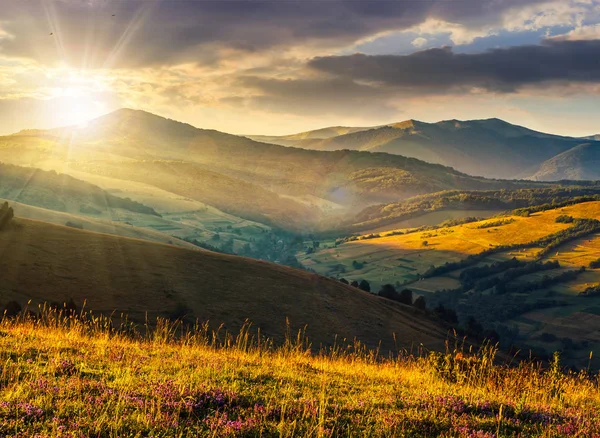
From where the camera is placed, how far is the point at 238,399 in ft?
30.2

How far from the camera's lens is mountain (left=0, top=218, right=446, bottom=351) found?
1538 inches

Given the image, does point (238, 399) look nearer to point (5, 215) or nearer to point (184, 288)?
point (184, 288)

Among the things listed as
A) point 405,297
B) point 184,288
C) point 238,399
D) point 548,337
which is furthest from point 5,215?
point 548,337

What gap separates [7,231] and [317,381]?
45.4m

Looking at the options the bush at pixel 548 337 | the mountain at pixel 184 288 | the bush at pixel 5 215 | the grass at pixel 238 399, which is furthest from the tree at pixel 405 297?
the bush at pixel 548 337

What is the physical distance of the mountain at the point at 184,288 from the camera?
39062 mm

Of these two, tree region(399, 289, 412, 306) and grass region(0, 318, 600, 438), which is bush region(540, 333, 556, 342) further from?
grass region(0, 318, 600, 438)

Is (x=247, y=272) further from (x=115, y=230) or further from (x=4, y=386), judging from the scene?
(x=115, y=230)

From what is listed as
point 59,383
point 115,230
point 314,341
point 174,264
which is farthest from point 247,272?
point 115,230

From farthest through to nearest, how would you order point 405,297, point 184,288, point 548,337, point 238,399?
point 548,337 → point 405,297 → point 184,288 → point 238,399

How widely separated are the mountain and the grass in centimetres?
2464

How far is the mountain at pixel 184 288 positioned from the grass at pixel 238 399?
24.6m

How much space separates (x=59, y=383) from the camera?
358 inches

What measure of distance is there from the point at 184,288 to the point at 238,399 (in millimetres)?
38825
